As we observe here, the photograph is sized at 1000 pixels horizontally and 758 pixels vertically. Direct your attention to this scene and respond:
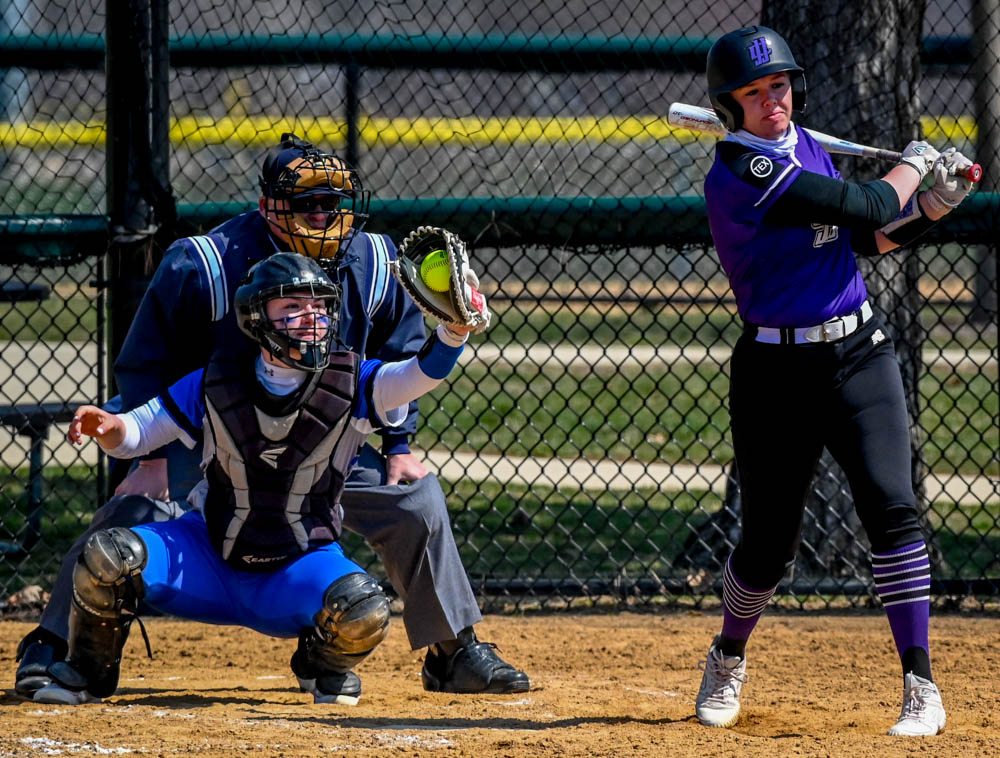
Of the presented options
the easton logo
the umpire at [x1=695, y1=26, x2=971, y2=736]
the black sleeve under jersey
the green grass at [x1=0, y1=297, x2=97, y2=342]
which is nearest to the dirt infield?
the umpire at [x1=695, y1=26, x2=971, y2=736]

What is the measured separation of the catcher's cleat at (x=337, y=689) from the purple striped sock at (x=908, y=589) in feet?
4.71

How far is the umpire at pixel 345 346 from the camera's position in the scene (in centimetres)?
383

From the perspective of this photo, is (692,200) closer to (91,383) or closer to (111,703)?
(111,703)

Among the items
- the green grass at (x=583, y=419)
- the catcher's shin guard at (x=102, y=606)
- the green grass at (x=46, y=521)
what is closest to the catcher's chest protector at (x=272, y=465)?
the catcher's shin guard at (x=102, y=606)

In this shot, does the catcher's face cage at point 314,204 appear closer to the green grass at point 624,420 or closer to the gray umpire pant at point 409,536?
the gray umpire pant at point 409,536

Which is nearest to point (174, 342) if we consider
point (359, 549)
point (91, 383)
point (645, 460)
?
point (359, 549)

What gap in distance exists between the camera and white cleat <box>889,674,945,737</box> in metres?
3.22

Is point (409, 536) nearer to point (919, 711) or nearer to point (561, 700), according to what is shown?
point (561, 700)

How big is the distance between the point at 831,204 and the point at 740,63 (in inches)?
16.2

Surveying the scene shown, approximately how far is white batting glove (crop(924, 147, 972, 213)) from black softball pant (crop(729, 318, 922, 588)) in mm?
334

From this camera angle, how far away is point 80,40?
6.33m

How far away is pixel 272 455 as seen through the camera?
352 centimetres

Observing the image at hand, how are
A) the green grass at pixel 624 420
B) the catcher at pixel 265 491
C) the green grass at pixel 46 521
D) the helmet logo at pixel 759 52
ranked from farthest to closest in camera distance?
1. the green grass at pixel 624 420
2. the green grass at pixel 46 521
3. the catcher at pixel 265 491
4. the helmet logo at pixel 759 52

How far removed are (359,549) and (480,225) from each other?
190cm
